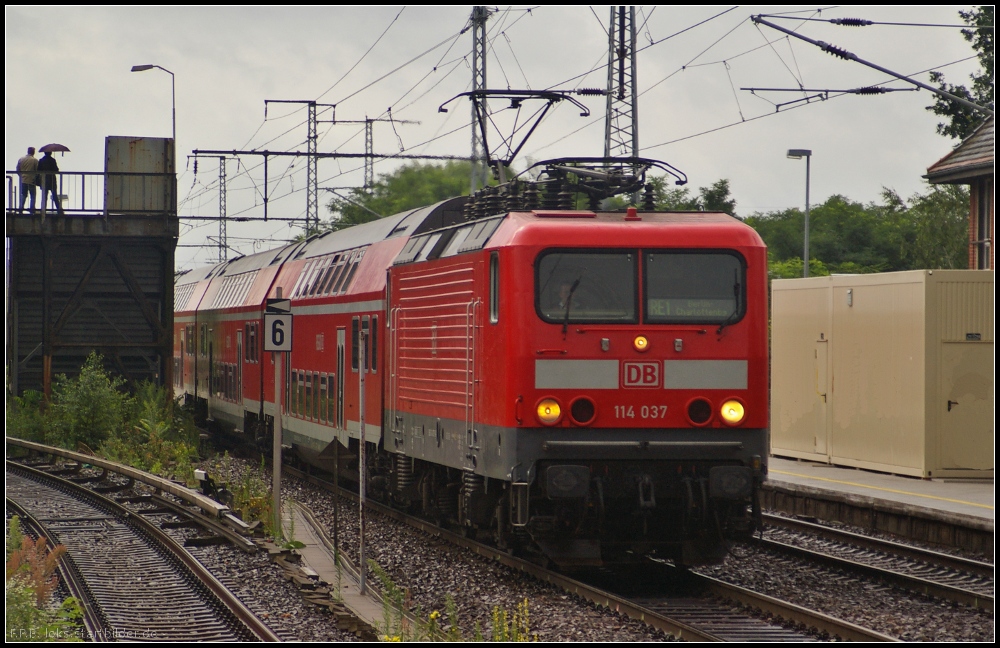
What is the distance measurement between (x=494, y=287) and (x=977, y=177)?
53.2 ft

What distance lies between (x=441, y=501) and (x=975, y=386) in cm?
759

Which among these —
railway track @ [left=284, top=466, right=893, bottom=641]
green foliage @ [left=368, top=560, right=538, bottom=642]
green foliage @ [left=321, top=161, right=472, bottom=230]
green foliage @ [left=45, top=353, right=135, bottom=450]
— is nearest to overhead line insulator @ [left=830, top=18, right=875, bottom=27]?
railway track @ [left=284, top=466, right=893, bottom=641]

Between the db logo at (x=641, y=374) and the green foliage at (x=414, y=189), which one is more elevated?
the green foliage at (x=414, y=189)

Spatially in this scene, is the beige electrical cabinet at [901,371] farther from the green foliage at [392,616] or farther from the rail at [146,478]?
the rail at [146,478]

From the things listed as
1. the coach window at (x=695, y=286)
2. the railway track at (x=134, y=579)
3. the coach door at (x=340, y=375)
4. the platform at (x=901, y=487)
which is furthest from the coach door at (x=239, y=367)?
the coach window at (x=695, y=286)

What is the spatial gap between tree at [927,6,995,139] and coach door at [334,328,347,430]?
2888 cm

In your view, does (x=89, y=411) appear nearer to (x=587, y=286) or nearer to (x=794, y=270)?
(x=587, y=286)

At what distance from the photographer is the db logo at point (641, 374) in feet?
35.7

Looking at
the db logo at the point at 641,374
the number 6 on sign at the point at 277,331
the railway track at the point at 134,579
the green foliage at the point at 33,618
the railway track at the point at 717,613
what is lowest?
the railway track at the point at 134,579

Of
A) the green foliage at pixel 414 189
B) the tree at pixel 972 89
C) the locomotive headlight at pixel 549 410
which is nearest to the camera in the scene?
the locomotive headlight at pixel 549 410

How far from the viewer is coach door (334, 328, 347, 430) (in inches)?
682

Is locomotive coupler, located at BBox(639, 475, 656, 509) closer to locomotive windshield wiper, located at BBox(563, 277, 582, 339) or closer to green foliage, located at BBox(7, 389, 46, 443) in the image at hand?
locomotive windshield wiper, located at BBox(563, 277, 582, 339)

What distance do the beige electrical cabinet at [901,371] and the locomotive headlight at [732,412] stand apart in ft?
22.7

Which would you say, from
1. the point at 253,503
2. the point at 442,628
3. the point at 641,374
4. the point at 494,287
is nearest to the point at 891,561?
the point at 641,374
